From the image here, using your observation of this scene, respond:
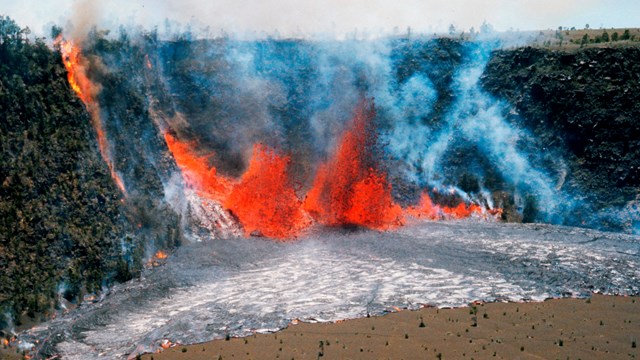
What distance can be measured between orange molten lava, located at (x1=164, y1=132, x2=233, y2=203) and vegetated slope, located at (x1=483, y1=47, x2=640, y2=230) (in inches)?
1104

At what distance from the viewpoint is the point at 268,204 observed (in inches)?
1718

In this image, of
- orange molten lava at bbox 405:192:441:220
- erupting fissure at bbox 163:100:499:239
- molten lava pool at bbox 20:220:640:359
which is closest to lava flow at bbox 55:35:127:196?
molten lava pool at bbox 20:220:640:359

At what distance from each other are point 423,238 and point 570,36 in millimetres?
44295

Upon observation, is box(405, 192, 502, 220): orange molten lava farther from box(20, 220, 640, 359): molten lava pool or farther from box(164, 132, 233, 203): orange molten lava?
box(164, 132, 233, 203): orange molten lava

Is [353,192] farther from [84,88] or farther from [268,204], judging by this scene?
[84,88]

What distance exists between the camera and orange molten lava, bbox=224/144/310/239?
41906 mm

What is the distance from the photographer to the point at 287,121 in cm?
5619

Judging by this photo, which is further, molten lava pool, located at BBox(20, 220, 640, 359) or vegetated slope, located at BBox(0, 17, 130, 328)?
vegetated slope, located at BBox(0, 17, 130, 328)

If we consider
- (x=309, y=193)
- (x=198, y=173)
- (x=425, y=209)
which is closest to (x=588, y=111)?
(x=425, y=209)

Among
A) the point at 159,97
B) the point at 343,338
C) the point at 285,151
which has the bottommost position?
the point at 343,338

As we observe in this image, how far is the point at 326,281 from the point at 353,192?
53.8 feet

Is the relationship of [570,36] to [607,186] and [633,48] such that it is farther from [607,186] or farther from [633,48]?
[607,186]

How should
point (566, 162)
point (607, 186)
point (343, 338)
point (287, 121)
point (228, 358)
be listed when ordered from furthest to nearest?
point (287, 121)
point (566, 162)
point (607, 186)
point (343, 338)
point (228, 358)

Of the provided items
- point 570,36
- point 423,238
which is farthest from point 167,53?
point 570,36
